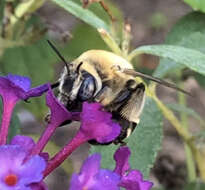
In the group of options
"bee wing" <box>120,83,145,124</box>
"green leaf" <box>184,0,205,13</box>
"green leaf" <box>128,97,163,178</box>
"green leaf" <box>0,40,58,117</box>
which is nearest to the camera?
"bee wing" <box>120,83,145,124</box>

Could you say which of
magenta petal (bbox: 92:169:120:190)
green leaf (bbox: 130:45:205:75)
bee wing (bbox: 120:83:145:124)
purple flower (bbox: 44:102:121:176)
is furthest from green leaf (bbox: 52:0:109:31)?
magenta petal (bbox: 92:169:120:190)

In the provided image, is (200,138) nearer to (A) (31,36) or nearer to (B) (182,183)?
(B) (182,183)

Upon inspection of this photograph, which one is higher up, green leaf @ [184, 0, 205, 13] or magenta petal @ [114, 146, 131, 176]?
green leaf @ [184, 0, 205, 13]

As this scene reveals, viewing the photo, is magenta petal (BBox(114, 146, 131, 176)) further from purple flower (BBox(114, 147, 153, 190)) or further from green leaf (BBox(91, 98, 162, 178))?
green leaf (BBox(91, 98, 162, 178))

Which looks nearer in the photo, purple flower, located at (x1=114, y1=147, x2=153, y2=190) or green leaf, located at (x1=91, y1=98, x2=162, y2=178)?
purple flower, located at (x1=114, y1=147, x2=153, y2=190)

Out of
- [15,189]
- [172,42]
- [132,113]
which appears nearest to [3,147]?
[15,189]

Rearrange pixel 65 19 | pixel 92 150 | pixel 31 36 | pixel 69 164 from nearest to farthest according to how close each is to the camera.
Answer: pixel 92 150
pixel 31 36
pixel 69 164
pixel 65 19
